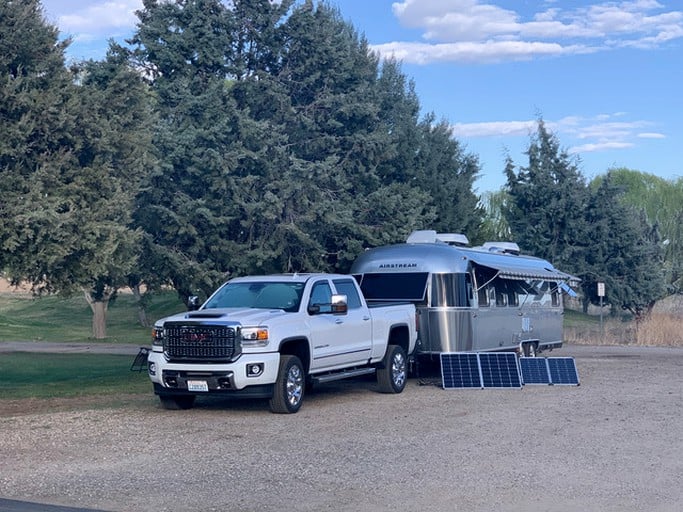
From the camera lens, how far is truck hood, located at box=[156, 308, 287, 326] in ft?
47.3

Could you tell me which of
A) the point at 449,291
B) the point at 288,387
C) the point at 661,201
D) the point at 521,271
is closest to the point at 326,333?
the point at 288,387

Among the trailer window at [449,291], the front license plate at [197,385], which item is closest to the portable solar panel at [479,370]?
the trailer window at [449,291]

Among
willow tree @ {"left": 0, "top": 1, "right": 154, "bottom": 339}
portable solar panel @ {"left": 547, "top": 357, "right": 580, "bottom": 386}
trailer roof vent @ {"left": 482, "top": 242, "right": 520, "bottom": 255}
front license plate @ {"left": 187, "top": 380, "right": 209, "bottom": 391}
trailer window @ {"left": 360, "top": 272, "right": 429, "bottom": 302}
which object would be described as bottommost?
portable solar panel @ {"left": 547, "top": 357, "right": 580, "bottom": 386}

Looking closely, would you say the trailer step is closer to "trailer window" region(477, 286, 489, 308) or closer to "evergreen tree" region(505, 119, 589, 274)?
"trailer window" region(477, 286, 489, 308)

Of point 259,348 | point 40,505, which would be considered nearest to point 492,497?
point 40,505

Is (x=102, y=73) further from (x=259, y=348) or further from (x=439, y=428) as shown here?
(x=439, y=428)

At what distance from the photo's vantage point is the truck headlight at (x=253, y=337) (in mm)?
14227

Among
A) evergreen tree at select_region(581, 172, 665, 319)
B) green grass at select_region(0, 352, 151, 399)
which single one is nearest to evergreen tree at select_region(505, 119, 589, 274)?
evergreen tree at select_region(581, 172, 665, 319)

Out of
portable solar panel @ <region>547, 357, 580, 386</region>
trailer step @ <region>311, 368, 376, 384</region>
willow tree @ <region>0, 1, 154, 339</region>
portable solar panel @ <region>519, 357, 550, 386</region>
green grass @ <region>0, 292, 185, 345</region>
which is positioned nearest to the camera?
willow tree @ <region>0, 1, 154, 339</region>

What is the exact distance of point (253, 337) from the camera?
14.2 meters

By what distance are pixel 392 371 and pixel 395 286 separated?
295 centimetres

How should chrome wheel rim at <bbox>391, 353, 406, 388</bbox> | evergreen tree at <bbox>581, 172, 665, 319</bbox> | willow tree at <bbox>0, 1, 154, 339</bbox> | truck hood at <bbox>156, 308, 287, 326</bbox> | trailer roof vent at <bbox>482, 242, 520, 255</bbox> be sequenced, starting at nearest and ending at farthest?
truck hood at <bbox>156, 308, 287, 326</bbox> → willow tree at <bbox>0, 1, 154, 339</bbox> → chrome wheel rim at <bbox>391, 353, 406, 388</bbox> → trailer roof vent at <bbox>482, 242, 520, 255</bbox> → evergreen tree at <bbox>581, 172, 665, 319</bbox>

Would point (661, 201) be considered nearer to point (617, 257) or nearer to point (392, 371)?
point (617, 257)

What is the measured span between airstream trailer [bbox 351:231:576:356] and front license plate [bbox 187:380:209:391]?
642cm
